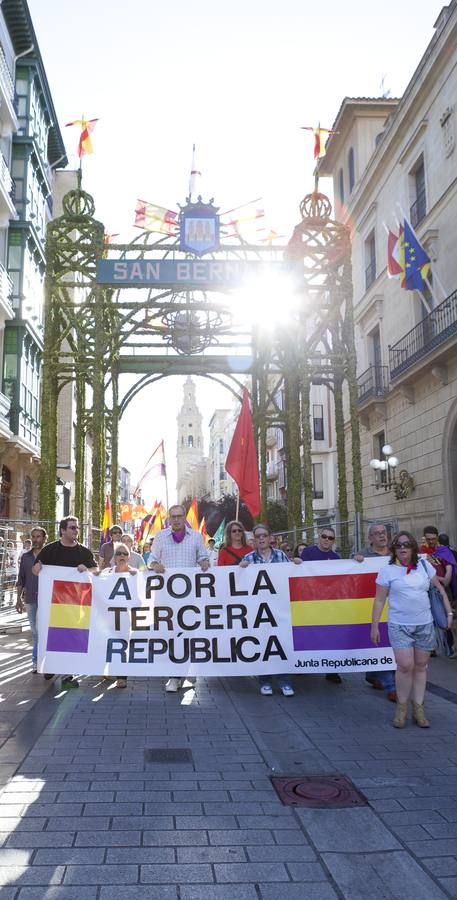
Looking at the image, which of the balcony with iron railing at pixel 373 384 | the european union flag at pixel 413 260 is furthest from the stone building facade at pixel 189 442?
the european union flag at pixel 413 260

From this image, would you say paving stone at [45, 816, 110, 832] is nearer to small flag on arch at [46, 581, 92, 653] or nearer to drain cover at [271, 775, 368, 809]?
drain cover at [271, 775, 368, 809]

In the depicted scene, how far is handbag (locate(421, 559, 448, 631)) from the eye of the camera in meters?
6.73

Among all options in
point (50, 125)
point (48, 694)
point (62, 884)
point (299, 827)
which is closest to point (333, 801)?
point (299, 827)

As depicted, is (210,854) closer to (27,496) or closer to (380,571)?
(380,571)

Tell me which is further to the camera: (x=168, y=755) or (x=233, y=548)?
(x=233, y=548)

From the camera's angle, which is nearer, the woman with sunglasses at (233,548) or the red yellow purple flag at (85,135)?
the woman with sunglasses at (233,548)

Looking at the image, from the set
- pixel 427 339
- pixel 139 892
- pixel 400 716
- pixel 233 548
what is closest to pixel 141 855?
pixel 139 892

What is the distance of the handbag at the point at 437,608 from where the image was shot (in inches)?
265

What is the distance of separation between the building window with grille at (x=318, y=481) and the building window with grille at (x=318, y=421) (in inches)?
71.3

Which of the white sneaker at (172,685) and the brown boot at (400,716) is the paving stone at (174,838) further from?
the white sneaker at (172,685)

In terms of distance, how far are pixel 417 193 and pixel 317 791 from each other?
20.7m

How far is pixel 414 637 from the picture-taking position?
6.59 meters

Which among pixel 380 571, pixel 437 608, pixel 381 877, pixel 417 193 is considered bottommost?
pixel 381 877

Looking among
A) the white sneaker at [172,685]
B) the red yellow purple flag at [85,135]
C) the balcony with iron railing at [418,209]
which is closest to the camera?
the white sneaker at [172,685]
